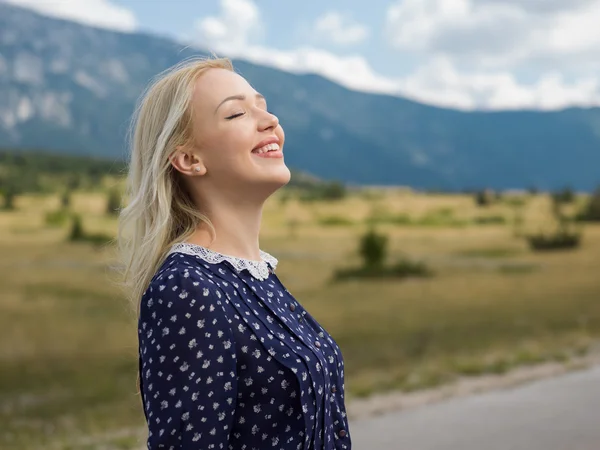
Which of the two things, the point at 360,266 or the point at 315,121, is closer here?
the point at 360,266

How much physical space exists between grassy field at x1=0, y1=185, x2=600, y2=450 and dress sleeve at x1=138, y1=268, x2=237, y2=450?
550 millimetres

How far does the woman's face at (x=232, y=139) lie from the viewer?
4.91ft

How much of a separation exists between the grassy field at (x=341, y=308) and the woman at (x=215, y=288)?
0.44m

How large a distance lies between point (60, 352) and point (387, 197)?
32.9m

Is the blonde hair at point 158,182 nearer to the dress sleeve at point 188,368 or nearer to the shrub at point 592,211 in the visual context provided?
the dress sleeve at point 188,368

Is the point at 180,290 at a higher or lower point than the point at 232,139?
lower

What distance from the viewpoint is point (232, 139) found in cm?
150

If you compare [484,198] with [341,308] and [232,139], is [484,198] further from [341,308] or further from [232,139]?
[232,139]

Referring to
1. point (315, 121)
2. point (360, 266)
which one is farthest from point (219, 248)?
point (315, 121)

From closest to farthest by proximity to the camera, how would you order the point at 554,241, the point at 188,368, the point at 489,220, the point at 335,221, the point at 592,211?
the point at 188,368, the point at 554,241, the point at 592,211, the point at 489,220, the point at 335,221

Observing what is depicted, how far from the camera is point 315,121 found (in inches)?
6319

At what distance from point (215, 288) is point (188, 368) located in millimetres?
150

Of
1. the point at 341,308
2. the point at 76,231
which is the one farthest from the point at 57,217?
the point at 341,308

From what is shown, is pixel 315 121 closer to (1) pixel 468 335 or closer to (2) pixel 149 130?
Answer: (1) pixel 468 335
